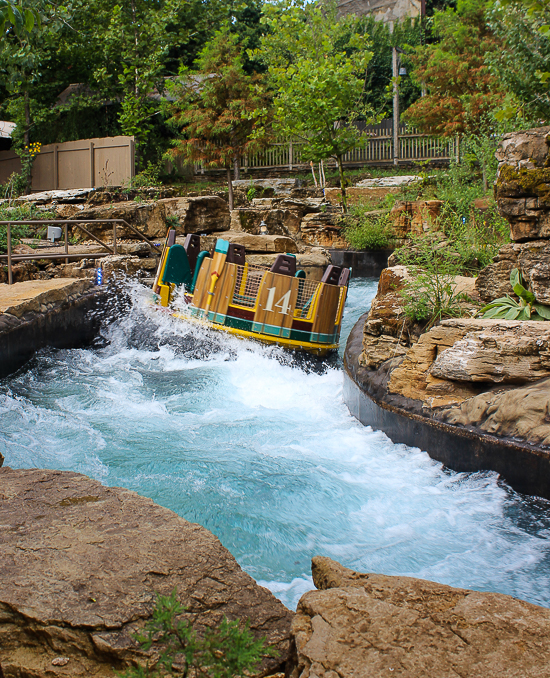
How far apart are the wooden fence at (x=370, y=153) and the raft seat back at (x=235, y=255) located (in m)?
15.5

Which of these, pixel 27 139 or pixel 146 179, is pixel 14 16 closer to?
pixel 146 179

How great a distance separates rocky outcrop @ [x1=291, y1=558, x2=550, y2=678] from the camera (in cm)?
142

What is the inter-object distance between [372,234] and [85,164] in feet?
36.3

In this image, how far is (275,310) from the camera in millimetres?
7805

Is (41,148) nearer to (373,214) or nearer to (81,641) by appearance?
(373,214)

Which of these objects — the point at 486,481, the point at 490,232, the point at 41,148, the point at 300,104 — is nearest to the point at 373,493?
the point at 486,481

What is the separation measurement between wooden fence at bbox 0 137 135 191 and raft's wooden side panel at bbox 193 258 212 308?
12.3 m

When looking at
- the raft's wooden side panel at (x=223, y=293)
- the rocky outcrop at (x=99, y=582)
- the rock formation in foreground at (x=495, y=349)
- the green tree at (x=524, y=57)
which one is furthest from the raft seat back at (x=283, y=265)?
the rocky outcrop at (x=99, y=582)

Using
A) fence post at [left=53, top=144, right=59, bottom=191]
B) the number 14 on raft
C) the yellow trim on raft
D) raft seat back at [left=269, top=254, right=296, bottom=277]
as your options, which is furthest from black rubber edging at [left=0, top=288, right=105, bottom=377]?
fence post at [left=53, top=144, right=59, bottom=191]

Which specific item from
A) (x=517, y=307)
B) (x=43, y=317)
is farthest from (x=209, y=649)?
(x=43, y=317)

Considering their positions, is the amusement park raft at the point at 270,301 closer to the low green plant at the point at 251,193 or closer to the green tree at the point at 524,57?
the green tree at the point at 524,57

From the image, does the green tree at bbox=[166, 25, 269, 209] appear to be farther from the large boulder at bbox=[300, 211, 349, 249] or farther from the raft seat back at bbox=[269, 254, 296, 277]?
the raft seat back at bbox=[269, 254, 296, 277]

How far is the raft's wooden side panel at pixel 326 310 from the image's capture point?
7.82 meters

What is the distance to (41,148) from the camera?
68.7 feet
